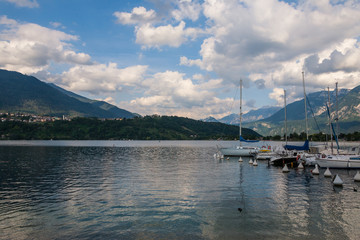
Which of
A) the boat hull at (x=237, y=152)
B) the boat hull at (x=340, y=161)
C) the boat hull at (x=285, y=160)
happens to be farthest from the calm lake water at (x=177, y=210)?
the boat hull at (x=237, y=152)

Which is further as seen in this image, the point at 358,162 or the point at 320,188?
the point at 358,162

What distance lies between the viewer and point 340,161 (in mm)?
57438

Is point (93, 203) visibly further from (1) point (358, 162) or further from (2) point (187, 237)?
(1) point (358, 162)

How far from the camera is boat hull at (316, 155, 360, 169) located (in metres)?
56.6

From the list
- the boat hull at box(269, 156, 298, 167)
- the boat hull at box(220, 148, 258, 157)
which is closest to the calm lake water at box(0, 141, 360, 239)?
the boat hull at box(269, 156, 298, 167)

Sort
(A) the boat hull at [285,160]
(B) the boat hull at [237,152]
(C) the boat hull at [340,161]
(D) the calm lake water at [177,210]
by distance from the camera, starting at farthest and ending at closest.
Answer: (B) the boat hull at [237,152] < (A) the boat hull at [285,160] < (C) the boat hull at [340,161] < (D) the calm lake water at [177,210]

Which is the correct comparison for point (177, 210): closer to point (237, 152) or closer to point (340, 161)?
point (340, 161)

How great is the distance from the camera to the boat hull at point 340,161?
56562 mm

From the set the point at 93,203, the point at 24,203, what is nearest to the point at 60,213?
the point at 93,203

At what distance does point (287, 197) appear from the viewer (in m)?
30.2

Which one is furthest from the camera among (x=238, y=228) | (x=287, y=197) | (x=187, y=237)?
(x=287, y=197)

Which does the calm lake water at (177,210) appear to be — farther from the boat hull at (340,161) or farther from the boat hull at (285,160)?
the boat hull at (285,160)

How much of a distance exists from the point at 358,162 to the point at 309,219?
145ft

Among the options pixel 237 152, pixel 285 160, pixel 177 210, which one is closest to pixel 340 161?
pixel 285 160
